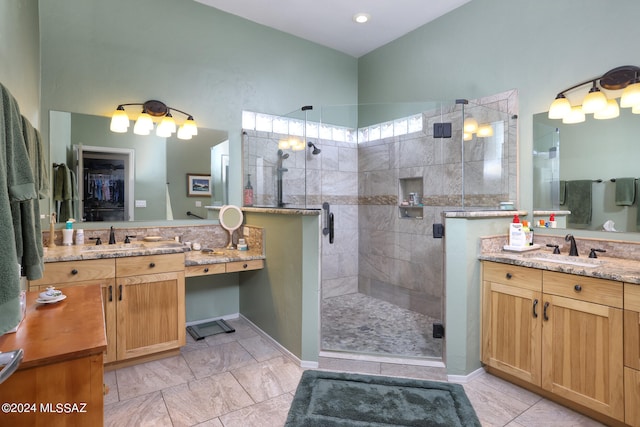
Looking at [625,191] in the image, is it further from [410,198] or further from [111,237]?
[111,237]

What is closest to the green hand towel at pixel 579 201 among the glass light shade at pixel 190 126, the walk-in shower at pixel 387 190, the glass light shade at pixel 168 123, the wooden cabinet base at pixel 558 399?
the walk-in shower at pixel 387 190

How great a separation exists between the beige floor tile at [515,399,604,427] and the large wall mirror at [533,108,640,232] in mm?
1236

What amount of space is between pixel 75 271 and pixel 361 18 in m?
3.42

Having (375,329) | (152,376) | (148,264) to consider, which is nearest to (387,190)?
(375,329)

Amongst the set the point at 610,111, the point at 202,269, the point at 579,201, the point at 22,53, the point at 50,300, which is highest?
the point at 22,53

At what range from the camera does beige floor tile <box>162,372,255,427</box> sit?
78.7 inches

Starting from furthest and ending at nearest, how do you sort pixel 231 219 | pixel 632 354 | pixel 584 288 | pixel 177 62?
pixel 231 219, pixel 177 62, pixel 584 288, pixel 632 354

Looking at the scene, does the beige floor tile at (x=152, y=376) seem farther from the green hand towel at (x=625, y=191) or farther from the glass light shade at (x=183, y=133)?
the green hand towel at (x=625, y=191)

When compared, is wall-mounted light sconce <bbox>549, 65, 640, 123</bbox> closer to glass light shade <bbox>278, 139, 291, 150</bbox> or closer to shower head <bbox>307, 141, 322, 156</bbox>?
shower head <bbox>307, 141, 322, 156</bbox>

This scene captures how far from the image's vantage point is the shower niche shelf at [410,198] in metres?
3.65

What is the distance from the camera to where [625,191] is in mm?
2275

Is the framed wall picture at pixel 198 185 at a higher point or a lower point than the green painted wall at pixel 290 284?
higher

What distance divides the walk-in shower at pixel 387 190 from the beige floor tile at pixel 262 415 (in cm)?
65

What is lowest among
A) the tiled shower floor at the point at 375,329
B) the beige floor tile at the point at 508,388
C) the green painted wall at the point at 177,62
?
the beige floor tile at the point at 508,388
